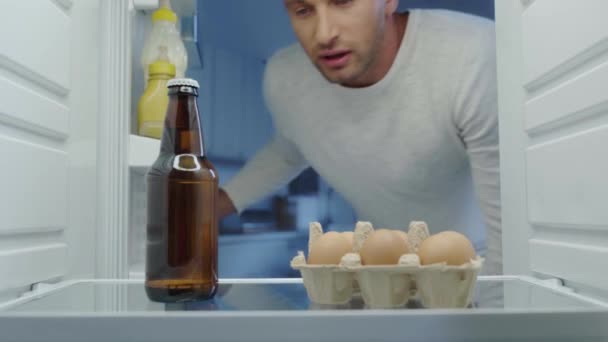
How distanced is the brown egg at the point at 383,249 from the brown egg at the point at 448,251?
0.03m

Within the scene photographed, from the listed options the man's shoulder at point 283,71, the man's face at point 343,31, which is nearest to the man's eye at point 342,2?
the man's face at point 343,31

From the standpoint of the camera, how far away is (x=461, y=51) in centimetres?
130

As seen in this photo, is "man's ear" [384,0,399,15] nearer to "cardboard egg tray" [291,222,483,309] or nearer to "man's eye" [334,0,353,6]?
"man's eye" [334,0,353,6]

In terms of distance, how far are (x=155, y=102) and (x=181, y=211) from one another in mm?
481

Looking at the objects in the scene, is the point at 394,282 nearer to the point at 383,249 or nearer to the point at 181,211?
the point at 383,249

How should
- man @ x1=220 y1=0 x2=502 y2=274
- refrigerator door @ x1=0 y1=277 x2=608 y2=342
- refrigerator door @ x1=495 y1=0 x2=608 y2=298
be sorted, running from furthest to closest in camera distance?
man @ x1=220 y1=0 x2=502 y2=274, refrigerator door @ x1=495 y1=0 x2=608 y2=298, refrigerator door @ x1=0 y1=277 x2=608 y2=342

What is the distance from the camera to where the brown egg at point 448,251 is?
728 millimetres

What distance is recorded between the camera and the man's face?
1316 mm

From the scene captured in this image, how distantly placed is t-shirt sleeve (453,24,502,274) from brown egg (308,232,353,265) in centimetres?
56

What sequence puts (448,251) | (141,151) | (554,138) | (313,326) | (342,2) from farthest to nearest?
(342,2), (141,151), (554,138), (448,251), (313,326)

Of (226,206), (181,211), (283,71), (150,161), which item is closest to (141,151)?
(150,161)

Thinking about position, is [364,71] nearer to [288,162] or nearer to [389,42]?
[389,42]

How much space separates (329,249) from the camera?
2.56 ft

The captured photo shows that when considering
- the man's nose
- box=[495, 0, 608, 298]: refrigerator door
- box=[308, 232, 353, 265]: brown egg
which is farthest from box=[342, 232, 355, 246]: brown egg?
the man's nose
